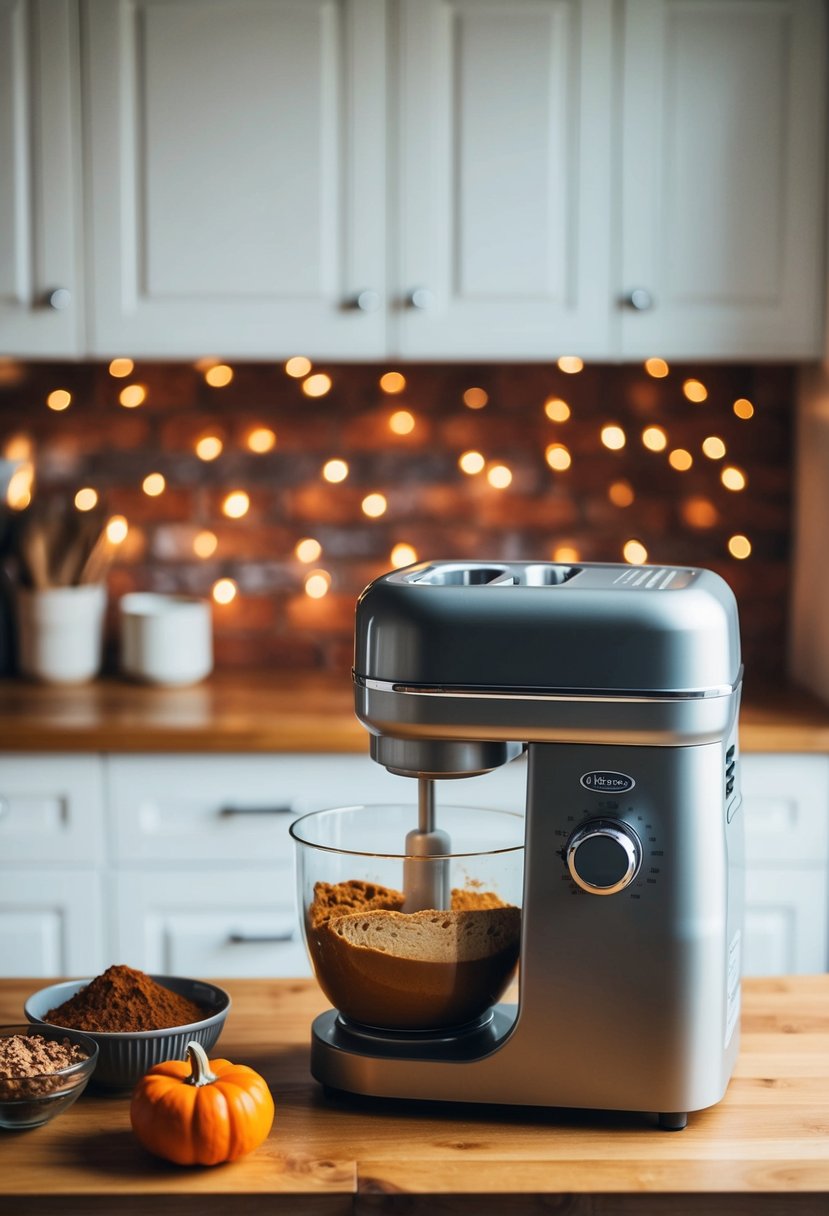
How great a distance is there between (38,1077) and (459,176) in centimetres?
188

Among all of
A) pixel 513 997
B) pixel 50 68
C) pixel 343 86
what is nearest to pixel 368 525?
pixel 343 86

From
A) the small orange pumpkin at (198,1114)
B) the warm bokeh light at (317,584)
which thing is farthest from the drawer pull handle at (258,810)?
the small orange pumpkin at (198,1114)

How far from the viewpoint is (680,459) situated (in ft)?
9.41

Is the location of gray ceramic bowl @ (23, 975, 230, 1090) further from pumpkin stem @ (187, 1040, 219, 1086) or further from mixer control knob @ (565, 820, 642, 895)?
mixer control knob @ (565, 820, 642, 895)

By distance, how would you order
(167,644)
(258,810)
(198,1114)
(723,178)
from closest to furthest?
(198,1114) → (258,810) → (723,178) → (167,644)

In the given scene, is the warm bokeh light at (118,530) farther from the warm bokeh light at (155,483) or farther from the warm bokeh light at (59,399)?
the warm bokeh light at (59,399)

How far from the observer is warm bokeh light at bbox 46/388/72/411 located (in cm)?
287

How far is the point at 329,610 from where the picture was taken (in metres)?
2.92

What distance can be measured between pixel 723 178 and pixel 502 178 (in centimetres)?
41

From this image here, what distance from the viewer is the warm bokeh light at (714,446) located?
2.86 m

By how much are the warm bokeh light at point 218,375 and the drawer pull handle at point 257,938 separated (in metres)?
1.16

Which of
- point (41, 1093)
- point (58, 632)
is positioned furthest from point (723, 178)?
point (41, 1093)

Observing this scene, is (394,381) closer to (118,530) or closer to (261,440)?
(261,440)

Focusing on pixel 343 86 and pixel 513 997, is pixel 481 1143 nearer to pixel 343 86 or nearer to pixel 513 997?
pixel 513 997
